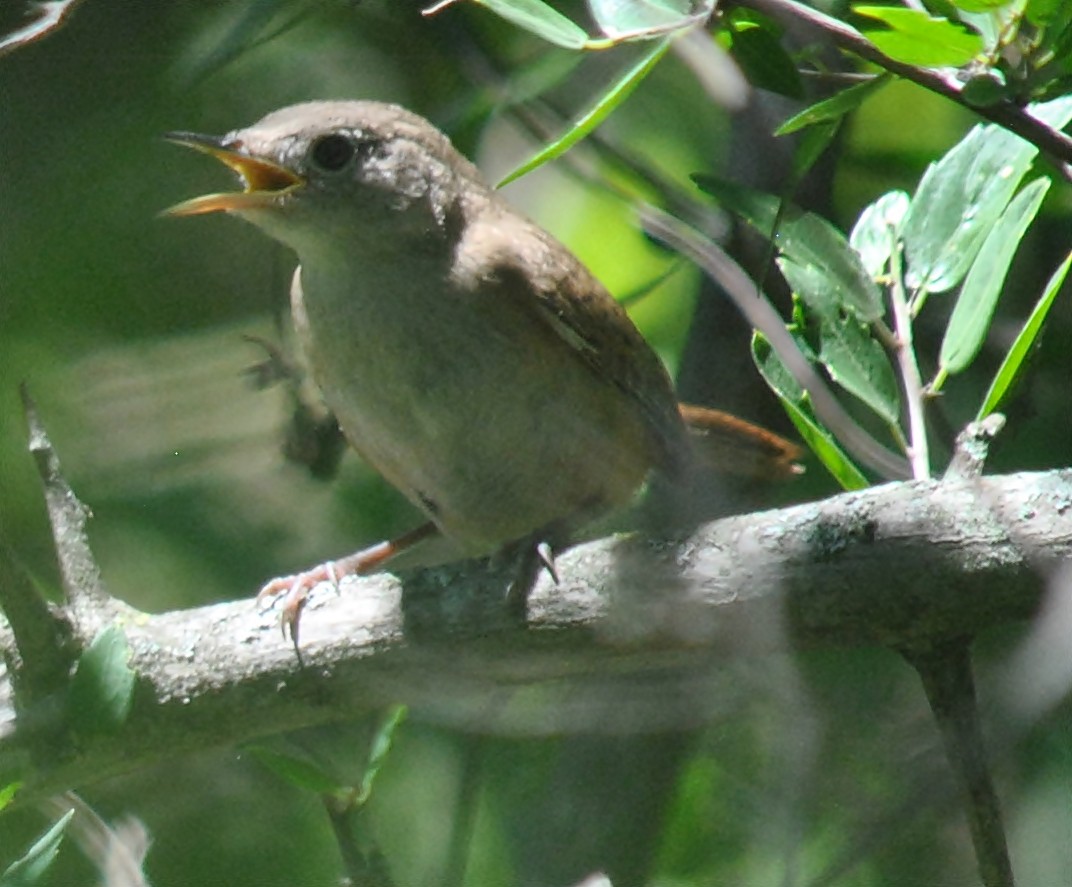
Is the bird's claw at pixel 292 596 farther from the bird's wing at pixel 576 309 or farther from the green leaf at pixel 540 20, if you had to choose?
the green leaf at pixel 540 20

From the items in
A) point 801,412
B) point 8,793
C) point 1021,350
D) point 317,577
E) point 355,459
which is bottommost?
point 355,459

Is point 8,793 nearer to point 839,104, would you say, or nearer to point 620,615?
point 620,615

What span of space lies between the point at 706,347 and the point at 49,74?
196 centimetres

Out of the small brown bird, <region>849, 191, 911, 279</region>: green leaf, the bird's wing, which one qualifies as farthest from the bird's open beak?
<region>849, 191, 911, 279</region>: green leaf

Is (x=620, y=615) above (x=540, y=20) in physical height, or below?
below

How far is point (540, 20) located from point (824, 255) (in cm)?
65

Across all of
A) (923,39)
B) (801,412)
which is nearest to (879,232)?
(801,412)

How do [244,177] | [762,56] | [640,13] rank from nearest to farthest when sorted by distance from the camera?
[640,13] < [762,56] < [244,177]

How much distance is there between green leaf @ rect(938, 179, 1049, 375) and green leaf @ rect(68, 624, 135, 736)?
1.29m

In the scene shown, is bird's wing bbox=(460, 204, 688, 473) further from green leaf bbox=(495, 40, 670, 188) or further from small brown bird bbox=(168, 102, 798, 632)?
green leaf bbox=(495, 40, 670, 188)

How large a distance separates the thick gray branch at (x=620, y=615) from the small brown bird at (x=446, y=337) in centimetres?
33

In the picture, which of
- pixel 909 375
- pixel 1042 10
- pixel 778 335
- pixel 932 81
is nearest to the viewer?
pixel 1042 10

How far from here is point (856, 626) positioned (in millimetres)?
2014

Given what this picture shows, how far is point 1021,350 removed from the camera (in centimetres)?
210
